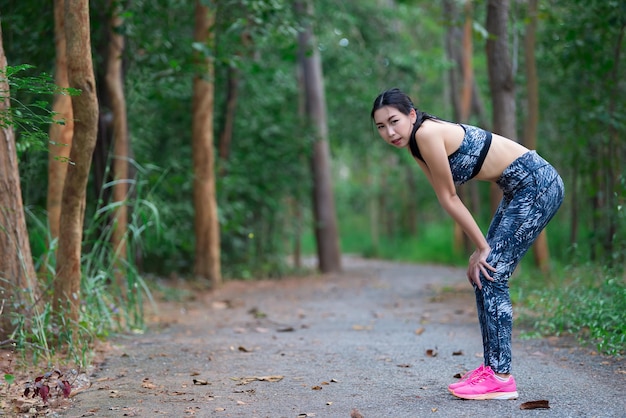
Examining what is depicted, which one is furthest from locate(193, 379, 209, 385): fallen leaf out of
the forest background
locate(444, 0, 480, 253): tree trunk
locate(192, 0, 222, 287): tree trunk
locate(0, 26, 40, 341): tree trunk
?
locate(444, 0, 480, 253): tree trunk

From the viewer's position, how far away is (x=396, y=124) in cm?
409

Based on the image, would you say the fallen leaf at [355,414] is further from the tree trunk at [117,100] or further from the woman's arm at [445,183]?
the tree trunk at [117,100]

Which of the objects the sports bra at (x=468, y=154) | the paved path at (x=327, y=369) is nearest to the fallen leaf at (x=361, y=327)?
the paved path at (x=327, y=369)

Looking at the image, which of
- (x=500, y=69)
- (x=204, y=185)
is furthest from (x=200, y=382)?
(x=204, y=185)

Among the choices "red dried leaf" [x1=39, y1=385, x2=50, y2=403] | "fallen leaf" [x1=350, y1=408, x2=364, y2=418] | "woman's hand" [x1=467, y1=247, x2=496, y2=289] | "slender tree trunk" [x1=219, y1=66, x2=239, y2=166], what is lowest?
"fallen leaf" [x1=350, y1=408, x2=364, y2=418]

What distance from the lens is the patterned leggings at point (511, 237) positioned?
4090 millimetres

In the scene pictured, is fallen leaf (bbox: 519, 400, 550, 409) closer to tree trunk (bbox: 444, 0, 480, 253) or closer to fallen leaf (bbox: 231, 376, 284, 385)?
fallen leaf (bbox: 231, 376, 284, 385)

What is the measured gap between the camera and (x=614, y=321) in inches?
217

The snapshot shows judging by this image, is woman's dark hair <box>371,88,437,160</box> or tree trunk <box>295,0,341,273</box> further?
tree trunk <box>295,0,341,273</box>

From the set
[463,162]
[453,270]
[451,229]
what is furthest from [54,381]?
[451,229]

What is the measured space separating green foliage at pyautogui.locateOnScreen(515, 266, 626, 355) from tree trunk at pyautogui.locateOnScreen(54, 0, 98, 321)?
3.74 meters

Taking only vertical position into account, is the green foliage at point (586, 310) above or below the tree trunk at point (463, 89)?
below

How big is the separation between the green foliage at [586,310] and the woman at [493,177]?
1.38m

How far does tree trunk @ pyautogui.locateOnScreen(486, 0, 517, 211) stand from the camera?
10.0 meters
